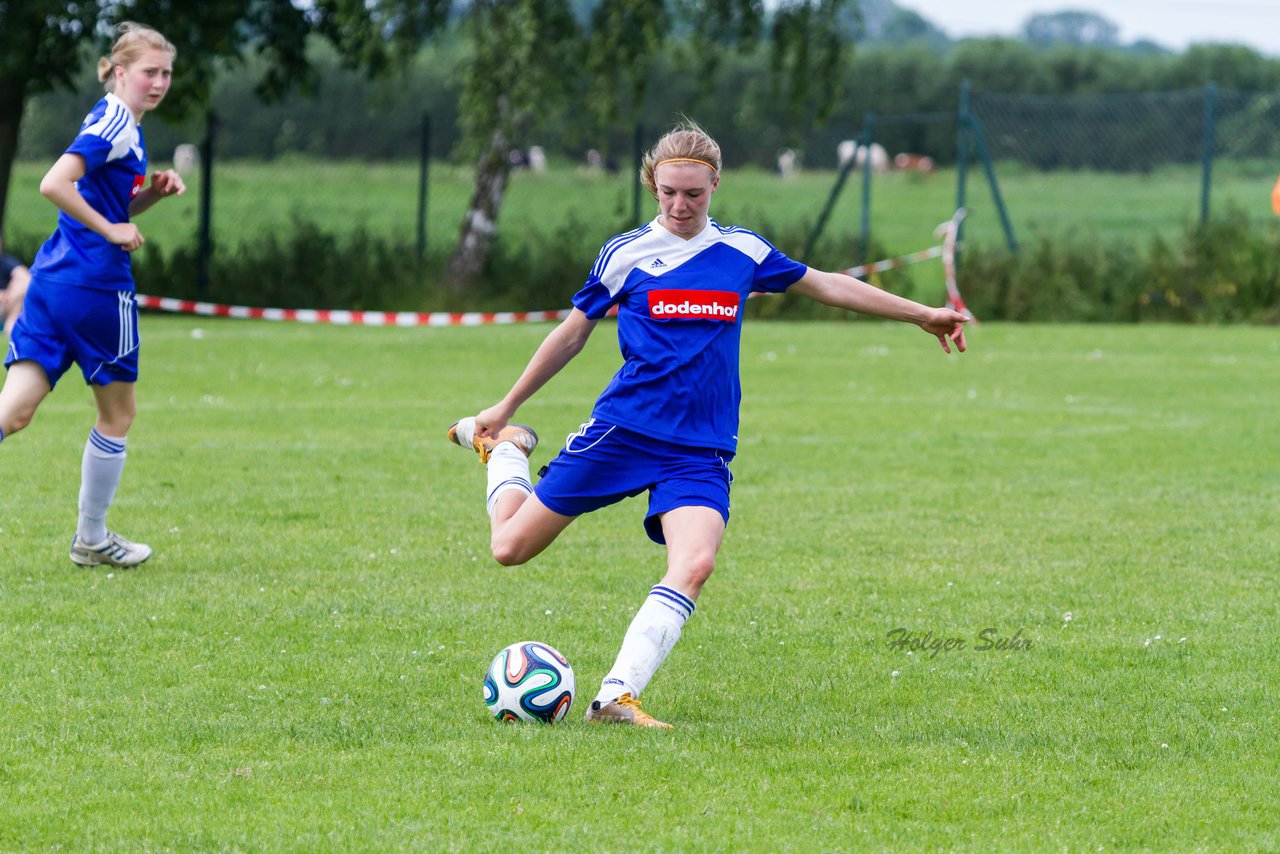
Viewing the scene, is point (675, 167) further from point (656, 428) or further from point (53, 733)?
point (53, 733)

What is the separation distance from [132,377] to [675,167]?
3174mm

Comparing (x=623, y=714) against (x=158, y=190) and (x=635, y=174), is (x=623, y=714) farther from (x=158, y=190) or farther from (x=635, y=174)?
(x=635, y=174)

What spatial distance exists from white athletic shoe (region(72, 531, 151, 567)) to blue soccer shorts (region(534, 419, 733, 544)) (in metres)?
2.81

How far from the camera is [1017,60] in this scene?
54688 millimetres

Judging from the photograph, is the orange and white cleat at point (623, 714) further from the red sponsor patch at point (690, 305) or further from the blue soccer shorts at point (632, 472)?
the red sponsor patch at point (690, 305)

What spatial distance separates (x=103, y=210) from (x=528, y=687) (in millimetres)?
3257

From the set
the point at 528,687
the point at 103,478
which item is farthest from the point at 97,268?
the point at 528,687

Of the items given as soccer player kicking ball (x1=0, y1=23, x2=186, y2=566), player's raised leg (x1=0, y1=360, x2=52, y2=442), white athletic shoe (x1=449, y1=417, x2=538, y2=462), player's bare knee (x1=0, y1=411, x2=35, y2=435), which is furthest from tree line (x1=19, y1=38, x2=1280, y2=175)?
white athletic shoe (x1=449, y1=417, x2=538, y2=462)

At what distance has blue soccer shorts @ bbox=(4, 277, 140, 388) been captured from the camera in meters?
6.97

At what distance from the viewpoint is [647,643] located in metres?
5.03

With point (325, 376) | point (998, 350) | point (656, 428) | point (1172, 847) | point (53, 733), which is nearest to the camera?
point (1172, 847)

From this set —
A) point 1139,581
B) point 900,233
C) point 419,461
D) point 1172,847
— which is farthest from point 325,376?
point 900,233

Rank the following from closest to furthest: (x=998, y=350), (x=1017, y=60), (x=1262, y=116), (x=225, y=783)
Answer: (x=225, y=783) → (x=998, y=350) → (x=1262, y=116) → (x=1017, y=60)

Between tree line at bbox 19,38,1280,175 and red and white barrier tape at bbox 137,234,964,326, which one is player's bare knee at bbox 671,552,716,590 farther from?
tree line at bbox 19,38,1280,175
